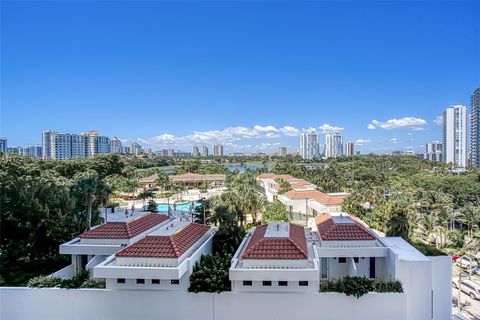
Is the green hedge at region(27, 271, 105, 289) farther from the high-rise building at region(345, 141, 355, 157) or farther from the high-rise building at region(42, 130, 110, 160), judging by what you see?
the high-rise building at region(345, 141, 355, 157)

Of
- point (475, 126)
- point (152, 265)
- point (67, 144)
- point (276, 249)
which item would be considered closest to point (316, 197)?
point (276, 249)

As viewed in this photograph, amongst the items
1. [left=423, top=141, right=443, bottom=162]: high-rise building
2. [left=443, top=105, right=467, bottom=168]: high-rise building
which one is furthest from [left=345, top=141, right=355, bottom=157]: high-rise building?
[left=443, top=105, right=467, bottom=168]: high-rise building

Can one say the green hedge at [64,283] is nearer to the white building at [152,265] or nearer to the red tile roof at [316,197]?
the white building at [152,265]

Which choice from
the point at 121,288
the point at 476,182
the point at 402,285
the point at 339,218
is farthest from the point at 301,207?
the point at 476,182

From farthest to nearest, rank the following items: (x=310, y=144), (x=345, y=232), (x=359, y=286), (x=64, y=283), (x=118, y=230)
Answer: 1. (x=310, y=144)
2. (x=118, y=230)
3. (x=345, y=232)
4. (x=64, y=283)
5. (x=359, y=286)

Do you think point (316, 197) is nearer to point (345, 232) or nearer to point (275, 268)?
point (345, 232)

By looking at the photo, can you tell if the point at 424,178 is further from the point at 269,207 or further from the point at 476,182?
the point at 269,207
